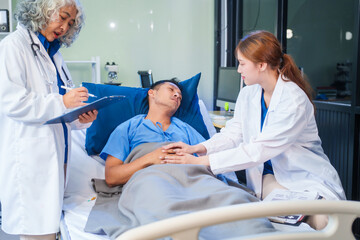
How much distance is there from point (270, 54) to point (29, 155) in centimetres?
Answer: 113

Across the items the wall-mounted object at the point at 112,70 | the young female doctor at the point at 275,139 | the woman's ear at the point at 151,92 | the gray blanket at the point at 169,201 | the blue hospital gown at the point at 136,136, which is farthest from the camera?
the wall-mounted object at the point at 112,70

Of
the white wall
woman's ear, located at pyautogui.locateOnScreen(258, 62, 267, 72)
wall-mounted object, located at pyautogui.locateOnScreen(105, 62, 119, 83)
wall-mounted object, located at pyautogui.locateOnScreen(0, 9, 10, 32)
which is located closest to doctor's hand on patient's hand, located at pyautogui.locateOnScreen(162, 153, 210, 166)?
woman's ear, located at pyautogui.locateOnScreen(258, 62, 267, 72)

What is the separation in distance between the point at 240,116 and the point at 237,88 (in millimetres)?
1487

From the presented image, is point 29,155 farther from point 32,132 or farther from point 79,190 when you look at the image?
point 79,190

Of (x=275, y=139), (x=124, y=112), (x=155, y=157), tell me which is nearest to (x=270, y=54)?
(x=275, y=139)

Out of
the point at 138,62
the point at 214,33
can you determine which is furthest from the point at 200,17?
the point at 138,62

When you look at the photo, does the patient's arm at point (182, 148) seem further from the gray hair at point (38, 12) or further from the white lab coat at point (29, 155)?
the gray hair at point (38, 12)

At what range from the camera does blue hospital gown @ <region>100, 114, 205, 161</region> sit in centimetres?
200

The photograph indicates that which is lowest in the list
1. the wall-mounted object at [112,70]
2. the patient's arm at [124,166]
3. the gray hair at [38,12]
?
the patient's arm at [124,166]

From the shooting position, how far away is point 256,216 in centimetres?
89

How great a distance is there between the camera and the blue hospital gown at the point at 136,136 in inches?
78.6

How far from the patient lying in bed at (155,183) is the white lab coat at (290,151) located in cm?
14

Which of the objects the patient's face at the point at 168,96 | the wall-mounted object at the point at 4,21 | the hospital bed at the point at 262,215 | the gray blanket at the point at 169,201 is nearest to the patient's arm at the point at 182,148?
the gray blanket at the point at 169,201

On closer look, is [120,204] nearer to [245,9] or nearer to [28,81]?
[28,81]
